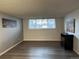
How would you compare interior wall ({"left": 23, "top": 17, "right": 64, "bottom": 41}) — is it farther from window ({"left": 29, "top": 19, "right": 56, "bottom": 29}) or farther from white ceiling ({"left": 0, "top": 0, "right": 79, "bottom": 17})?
white ceiling ({"left": 0, "top": 0, "right": 79, "bottom": 17})

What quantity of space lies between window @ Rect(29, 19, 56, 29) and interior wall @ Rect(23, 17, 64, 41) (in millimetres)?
266

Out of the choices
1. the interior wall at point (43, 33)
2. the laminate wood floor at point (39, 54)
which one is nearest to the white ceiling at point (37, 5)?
the laminate wood floor at point (39, 54)

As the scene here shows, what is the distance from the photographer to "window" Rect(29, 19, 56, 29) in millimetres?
9680

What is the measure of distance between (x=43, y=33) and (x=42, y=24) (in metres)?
0.80

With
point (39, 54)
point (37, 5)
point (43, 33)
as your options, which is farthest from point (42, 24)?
point (37, 5)

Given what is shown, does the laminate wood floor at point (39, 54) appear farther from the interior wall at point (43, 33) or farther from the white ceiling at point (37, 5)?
the interior wall at point (43, 33)

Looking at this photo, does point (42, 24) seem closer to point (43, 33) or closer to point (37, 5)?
point (43, 33)

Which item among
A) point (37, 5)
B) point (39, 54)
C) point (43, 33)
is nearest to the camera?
point (37, 5)

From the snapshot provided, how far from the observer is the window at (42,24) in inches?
381

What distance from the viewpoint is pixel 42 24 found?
9727 millimetres

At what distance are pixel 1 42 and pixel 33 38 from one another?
484cm

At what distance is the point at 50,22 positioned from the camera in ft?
31.9

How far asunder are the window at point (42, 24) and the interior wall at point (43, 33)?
266 millimetres

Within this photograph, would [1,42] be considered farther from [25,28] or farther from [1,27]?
[25,28]
